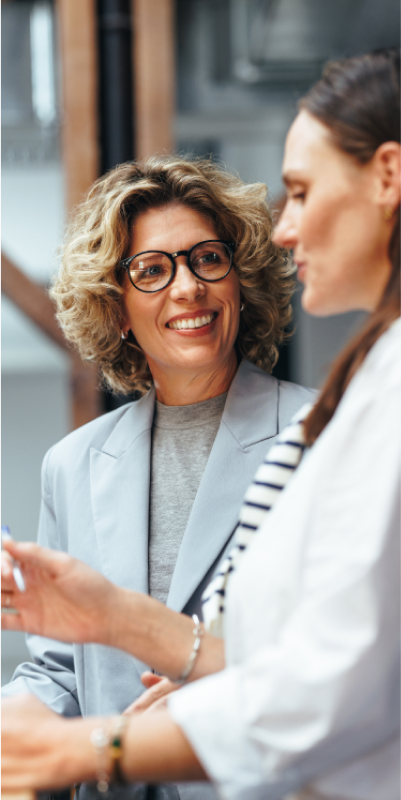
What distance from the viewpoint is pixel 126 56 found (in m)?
3.11

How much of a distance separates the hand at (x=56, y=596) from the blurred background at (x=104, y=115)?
1904 mm

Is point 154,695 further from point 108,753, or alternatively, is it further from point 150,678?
point 108,753

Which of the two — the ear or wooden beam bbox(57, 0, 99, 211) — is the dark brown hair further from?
wooden beam bbox(57, 0, 99, 211)

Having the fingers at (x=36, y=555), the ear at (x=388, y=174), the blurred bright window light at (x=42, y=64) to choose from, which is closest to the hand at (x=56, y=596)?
the fingers at (x=36, y=555)

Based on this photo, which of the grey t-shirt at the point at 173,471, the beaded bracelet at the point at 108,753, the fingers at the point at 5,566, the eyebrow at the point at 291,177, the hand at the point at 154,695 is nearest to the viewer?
the beaded bracelet at the point at 108,753

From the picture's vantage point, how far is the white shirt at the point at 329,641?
0.81 meters

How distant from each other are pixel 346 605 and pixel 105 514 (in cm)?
96

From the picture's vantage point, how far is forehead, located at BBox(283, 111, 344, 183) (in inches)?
38.8

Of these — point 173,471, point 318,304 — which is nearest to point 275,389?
point 173,471

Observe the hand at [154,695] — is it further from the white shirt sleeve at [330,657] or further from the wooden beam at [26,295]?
the wooden beam at [26,295]

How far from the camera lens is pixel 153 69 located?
119 inches

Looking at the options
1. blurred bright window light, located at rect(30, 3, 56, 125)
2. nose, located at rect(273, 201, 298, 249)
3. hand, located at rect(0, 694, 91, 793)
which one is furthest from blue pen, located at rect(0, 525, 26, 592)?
blurred bright window light, located at rect(30, 3, 56, 125)

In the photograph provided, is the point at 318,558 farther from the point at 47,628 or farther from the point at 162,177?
the point at 162,177

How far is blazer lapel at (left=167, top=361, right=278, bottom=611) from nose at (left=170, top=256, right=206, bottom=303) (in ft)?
0.74
